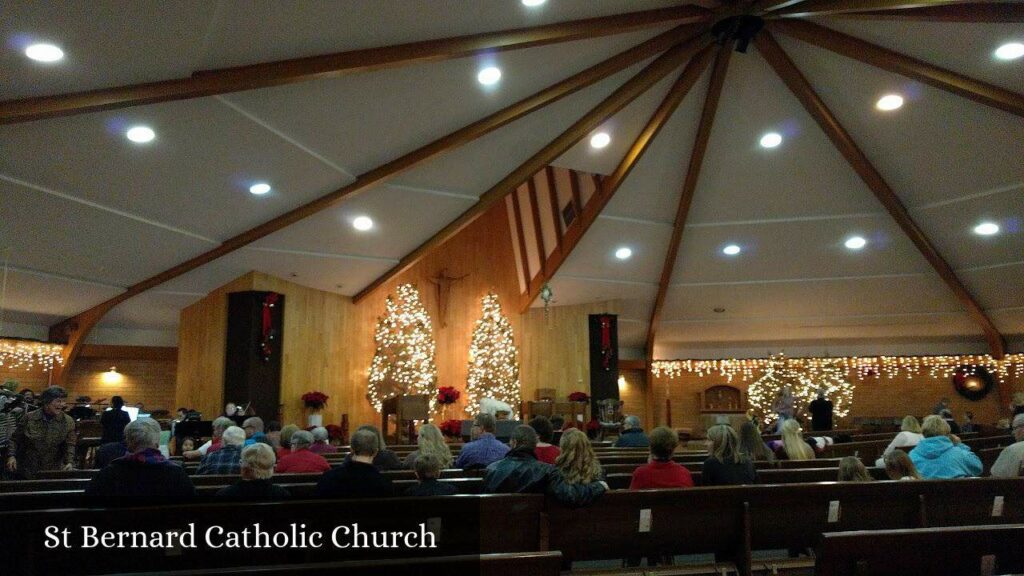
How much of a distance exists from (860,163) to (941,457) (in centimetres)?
696

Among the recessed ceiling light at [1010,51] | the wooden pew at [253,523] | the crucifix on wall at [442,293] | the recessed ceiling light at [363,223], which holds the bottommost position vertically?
the wooden pew at [253,523]

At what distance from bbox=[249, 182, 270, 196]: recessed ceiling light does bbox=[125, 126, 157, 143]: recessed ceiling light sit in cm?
188

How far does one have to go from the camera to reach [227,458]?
5617mm

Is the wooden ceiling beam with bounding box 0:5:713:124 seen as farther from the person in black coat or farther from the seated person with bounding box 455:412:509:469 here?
the seated person with bounding box 455:412:509:469

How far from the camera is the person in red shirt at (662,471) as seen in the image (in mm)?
4578

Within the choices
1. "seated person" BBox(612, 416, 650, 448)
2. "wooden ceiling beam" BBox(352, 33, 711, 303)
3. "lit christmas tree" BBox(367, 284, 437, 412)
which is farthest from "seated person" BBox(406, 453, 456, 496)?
"lit christmas tree" BBox(367, 284, 437, 412)

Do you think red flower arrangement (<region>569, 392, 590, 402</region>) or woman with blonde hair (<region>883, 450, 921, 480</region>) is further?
red flower arrangement (<region>569, 392, 590, 402</region>)

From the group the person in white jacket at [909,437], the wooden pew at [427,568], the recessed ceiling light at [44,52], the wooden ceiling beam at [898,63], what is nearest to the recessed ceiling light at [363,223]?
the recessed ceiling light at [44,52]

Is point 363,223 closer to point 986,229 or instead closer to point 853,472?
point 853,472

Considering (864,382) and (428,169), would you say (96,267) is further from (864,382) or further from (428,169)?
(864,382)

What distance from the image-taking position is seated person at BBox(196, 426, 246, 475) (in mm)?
5598

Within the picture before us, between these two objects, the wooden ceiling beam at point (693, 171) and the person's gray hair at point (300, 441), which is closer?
the person's gray hair at point (300, 441)

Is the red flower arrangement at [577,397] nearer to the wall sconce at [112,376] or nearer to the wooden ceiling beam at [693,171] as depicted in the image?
the wooden ceiling beam at [693,171]

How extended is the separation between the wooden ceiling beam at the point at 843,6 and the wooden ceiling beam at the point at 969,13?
0.13m
